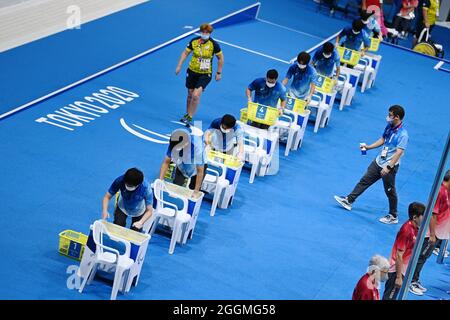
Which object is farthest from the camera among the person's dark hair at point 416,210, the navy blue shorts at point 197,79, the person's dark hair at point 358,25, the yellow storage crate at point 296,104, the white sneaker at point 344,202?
the person's dark hair at point 358,25

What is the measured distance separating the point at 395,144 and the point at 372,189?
6.37 feet

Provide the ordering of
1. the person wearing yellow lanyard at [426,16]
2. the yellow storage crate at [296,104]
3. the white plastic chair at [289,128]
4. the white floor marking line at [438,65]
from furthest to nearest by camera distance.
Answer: the person wearing yellow lanyard at [426,16] < the white floor marking line at [438,65] < the yellow storage crate at [296,104] < the white plastic chair at [289,128]

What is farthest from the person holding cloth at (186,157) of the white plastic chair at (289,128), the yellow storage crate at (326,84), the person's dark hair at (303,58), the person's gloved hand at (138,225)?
the yellow storage crate at (326,84)

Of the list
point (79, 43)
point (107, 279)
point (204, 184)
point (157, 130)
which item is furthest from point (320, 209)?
point (79, 43)

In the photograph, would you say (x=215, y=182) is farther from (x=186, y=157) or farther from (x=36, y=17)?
(x=36, y=17)

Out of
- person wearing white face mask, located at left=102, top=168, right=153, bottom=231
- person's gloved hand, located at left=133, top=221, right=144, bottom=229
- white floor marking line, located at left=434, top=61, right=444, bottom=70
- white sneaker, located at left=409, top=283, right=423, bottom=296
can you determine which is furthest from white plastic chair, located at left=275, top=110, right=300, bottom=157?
white floor marking line, located at left=434, top=61, right=444, bottom=70

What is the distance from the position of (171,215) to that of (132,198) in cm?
101

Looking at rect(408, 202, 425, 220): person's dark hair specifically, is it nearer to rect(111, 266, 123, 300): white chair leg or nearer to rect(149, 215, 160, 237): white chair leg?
rect(149, 215, 160, 237): white chair leg

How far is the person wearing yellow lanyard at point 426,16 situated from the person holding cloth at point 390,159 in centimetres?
1102

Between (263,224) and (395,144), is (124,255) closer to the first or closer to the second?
(263,224)

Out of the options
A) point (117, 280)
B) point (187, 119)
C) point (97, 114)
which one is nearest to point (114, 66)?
point (97, 114)

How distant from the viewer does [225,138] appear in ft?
42.2

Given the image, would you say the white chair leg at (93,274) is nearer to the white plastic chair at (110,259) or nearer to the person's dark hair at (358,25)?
the white plastic chair at (110,259)

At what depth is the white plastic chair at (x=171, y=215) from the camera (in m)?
11.1
